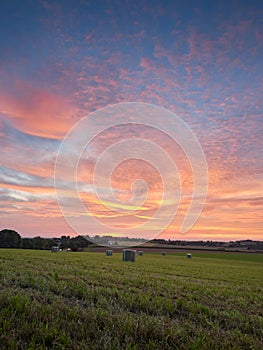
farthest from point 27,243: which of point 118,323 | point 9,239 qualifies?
point 118,323

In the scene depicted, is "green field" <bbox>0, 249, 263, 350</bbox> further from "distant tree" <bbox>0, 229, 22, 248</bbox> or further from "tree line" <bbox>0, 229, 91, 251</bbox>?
"distant tree" <bbox>0, 229, 22, 248</bbox>

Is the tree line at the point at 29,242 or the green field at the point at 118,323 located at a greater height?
the tree line at the point at 29,242

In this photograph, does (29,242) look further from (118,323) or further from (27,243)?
(118,323)

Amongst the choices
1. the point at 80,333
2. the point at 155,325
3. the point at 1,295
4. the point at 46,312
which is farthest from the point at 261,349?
the point at 1,295

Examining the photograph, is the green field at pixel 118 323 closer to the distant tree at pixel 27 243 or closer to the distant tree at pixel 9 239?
the distant tree at pixel 27 243

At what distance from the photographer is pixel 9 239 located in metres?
98.6

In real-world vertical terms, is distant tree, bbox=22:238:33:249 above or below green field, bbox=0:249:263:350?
above

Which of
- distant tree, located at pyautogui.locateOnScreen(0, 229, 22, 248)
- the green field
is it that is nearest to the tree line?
distant tree, located at pyautogui.locateOnScreen(0, 229, 22, 248)

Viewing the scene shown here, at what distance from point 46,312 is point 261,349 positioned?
13.0 feet

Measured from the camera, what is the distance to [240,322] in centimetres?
731

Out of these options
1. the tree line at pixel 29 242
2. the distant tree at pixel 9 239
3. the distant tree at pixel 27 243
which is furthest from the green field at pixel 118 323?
the distant tree at pixel 9 239

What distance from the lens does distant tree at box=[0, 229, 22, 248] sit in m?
96.4

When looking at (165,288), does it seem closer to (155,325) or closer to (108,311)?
(108,311)

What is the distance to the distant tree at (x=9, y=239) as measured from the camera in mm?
96375
